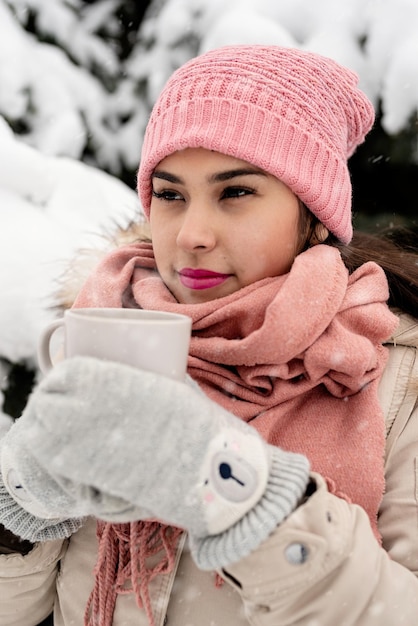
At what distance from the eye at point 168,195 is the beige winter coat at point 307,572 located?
52 centimetres

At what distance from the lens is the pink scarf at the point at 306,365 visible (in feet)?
3.26

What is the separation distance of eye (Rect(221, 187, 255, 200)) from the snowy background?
734 millimetres

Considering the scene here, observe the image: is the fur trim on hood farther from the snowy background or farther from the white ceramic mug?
the white ceramic mug

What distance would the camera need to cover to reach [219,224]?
1.08m

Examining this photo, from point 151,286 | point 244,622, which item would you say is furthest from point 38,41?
point 244,622

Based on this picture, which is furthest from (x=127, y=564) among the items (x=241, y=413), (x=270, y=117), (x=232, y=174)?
(x=270, y=117)

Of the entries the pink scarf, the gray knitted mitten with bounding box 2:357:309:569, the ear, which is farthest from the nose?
the gray knitted mitten with bounding box 2:357:309:569

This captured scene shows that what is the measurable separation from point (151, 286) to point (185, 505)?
58 cm

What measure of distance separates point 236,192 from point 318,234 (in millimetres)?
235

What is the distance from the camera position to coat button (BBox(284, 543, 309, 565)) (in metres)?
0.77

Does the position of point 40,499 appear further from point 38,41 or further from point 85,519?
point 38,41

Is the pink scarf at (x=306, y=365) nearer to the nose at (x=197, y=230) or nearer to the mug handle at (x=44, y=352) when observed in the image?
the nose at (x=197, y=230)

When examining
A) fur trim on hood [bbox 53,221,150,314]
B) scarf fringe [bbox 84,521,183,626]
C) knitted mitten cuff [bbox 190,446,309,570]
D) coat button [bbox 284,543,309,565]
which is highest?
knitted mitten cuff [bbox 190,446,309,570]

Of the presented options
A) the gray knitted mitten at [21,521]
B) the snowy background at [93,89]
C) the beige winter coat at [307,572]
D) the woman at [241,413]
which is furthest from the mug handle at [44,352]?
the snowy background at [93,89]
